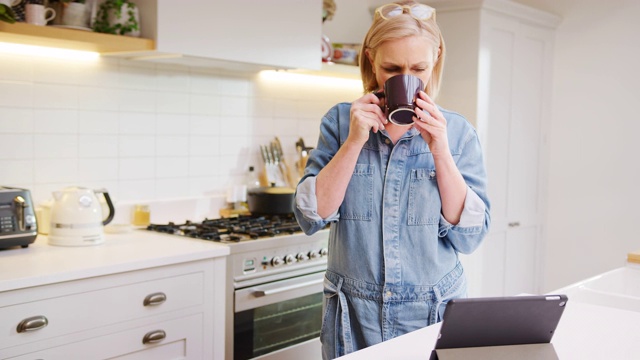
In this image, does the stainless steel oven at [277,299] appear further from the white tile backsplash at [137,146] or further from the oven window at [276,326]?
the white tile backsplash at [137,146]

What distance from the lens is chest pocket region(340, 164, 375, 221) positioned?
1.78 m

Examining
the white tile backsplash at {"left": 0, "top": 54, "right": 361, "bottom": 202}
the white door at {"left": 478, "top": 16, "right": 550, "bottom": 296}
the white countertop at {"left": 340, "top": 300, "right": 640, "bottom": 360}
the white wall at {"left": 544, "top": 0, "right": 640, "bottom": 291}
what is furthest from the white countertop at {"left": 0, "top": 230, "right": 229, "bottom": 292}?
the white wall at {"left": 544, "top": 0, "right": 640, "bottom": 291}

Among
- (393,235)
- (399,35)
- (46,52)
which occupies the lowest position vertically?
(393,235)

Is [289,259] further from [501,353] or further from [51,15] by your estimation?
→ [501,353]

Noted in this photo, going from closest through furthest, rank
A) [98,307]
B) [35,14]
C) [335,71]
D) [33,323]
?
1. [33,323]
2. [98,307]
3. [35,14]
4. [335,71]

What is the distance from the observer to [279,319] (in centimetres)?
303

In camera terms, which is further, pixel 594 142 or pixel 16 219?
pixel 594 142

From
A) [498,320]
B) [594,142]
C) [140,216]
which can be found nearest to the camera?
[498,320]

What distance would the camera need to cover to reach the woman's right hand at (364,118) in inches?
65.9

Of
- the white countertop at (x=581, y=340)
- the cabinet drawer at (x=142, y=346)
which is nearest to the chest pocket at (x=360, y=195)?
the white countertop at (x=581, y=340)

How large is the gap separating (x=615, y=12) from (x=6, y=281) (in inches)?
145

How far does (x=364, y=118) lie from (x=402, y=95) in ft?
0.36

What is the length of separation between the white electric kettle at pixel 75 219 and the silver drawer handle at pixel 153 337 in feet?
1.34

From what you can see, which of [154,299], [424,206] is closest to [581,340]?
[424,206]
